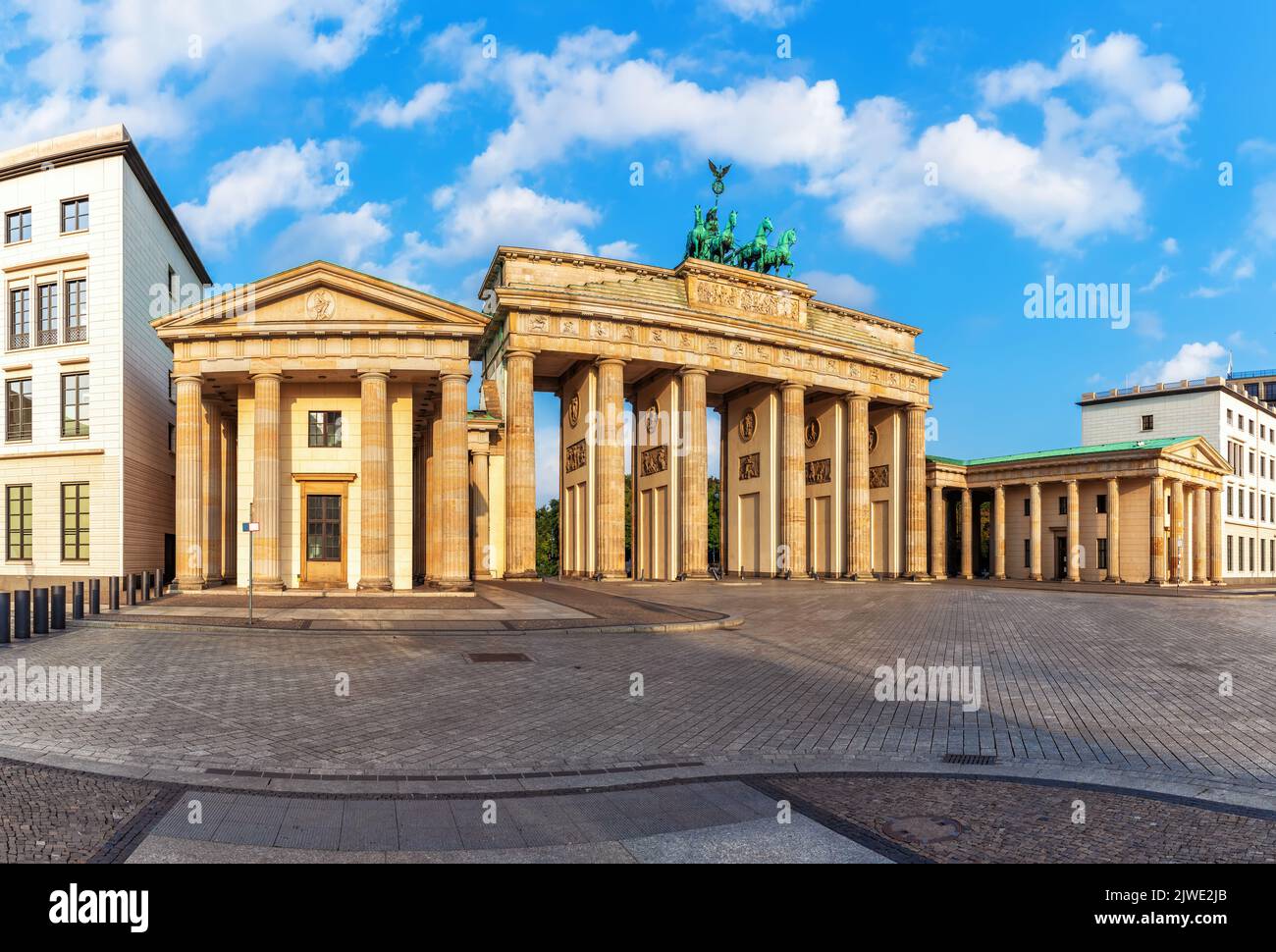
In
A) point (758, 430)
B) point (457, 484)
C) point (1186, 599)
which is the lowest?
point (1186, 599)

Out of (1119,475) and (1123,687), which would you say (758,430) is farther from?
(1123,687)

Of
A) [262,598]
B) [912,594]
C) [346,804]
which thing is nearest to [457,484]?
[262,598]

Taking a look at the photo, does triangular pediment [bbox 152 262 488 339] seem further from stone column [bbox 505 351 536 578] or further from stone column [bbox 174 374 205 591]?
stone column [bbox 505 351 536 578]

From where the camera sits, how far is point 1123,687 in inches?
488

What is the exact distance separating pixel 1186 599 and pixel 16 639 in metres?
41.2

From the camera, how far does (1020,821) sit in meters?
6.18

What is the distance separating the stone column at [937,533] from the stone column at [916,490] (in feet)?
20.9

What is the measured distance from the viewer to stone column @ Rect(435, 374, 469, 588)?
29531 mm

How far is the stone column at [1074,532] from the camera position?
62.8 meters

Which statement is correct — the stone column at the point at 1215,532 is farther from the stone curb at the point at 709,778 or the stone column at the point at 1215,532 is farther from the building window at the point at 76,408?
the building window at the point at 76,408

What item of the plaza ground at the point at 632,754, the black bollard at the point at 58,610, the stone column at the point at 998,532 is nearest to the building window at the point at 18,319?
the black bollard at the point at 58,610

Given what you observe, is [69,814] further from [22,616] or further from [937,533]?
[937,533]

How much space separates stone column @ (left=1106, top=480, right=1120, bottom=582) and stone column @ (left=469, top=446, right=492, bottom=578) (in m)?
45.4
